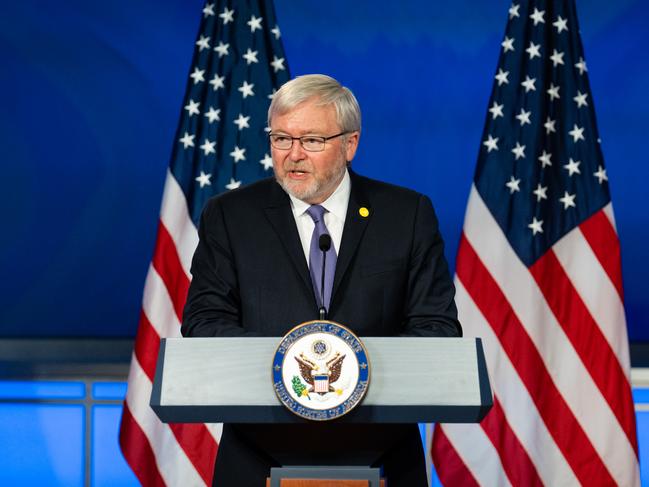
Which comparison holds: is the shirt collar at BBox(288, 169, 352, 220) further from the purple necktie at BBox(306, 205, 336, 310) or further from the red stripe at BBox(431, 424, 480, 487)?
the red stripe at BBox(431, 424, 480, 487)

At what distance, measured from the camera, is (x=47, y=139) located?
14.2 feet

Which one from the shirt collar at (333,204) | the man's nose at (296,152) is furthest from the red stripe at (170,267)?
the man's nose at (296,152)

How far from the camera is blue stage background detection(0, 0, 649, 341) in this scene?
420 cm

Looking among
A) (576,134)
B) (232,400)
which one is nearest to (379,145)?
(576,134)

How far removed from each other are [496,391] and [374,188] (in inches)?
70.1

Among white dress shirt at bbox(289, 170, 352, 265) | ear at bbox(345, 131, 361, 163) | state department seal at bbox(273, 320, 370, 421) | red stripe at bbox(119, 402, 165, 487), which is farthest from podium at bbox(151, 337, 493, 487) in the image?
red stripe at bbox(119, 402, 165, 487)

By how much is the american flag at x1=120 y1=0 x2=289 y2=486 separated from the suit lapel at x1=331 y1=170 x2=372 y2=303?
5.43 ft

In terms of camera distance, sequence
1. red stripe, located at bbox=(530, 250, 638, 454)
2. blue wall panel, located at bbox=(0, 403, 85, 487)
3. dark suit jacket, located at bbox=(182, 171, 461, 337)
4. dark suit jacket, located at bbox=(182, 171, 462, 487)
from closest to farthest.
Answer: dark suit jacket, located at bbox=(182, 171, 462, 487) < dark suit jacket, located at bbox=(182, 171, 461, 337) < red stripe, located at bbox=(530, 250, 638, 454) < blue wall panel, located at bbox=(0, 403, 85, 487)

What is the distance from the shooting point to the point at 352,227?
1.99 metres

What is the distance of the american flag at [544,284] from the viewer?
356 centimetres

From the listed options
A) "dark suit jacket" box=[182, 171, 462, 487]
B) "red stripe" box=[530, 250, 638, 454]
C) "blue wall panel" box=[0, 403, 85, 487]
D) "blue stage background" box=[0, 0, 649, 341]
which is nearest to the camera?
A: "dark suit jacket" box=[182, 171, 462, 487]

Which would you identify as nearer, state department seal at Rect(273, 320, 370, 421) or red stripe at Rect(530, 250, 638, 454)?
state department seal at Rect(273, 320, 370, 421)

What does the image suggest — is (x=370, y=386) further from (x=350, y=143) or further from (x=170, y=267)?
(x=170, y=267)

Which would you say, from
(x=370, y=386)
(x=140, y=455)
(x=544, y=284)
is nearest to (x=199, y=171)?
(x=140, y=455)
